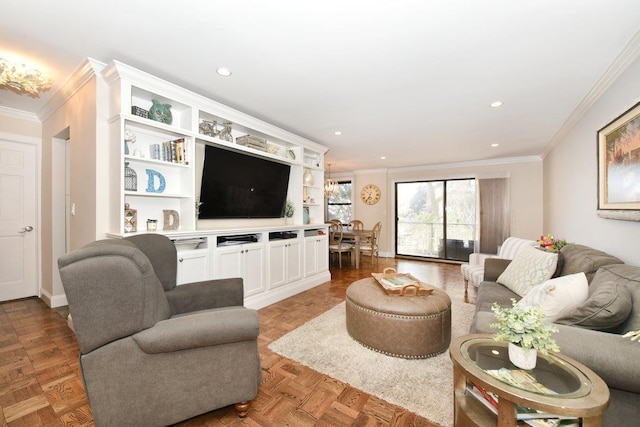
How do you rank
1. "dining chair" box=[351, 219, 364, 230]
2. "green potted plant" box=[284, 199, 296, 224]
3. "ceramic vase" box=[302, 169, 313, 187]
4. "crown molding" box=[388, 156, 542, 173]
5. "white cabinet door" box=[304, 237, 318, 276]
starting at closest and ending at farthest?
"white cabinet door" box=[304, 237, 318, 276], "green potted plant" box=[284, 199, 296, 224], "ceramic vase" box=[302, 169, 313, 187], "crown molding" box=[388, 156, 542, 173], "dining chair" box=[351, 219, 364, 230]

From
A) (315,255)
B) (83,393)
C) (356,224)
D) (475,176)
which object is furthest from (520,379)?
(356,224)

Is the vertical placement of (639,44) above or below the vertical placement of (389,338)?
above

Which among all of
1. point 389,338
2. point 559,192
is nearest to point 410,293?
point 389,338

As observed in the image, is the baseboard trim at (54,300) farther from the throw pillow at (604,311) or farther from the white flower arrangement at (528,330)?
the throw pillow at (604,311)

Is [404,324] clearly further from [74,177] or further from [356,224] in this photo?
[356,224]

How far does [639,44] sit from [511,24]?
3.17 ft

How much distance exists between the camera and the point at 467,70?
2240 millimetres

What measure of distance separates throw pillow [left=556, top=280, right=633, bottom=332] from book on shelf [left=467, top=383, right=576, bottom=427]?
0.57 meters

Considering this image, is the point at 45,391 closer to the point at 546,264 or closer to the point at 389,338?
the point at 389,338

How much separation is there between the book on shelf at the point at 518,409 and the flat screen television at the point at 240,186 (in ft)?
9.52

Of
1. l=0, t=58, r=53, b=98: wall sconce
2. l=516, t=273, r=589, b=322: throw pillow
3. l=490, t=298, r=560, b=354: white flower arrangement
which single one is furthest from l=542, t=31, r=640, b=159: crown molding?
l=0, t=58, r=53, b=98: wall sconce

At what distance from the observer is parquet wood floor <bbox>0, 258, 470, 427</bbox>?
1.53m

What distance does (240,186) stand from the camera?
346cm

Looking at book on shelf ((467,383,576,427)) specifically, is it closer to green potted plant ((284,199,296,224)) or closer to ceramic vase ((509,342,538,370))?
ceramic vase ((509,342,538,370))
